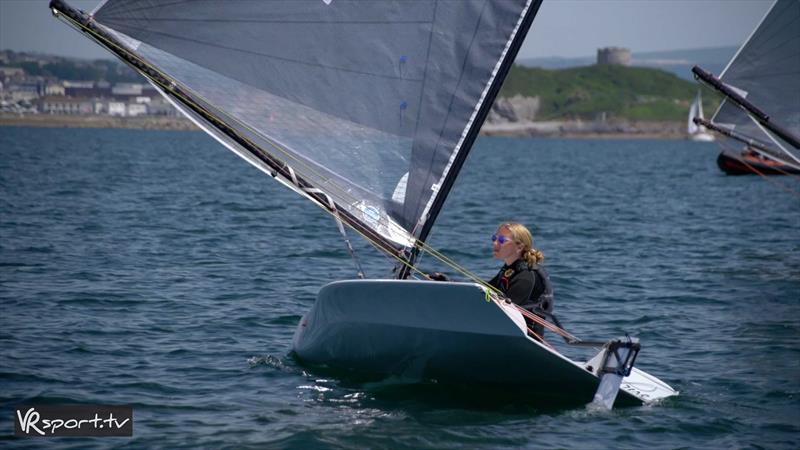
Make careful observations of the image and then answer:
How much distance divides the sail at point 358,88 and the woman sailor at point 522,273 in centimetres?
81

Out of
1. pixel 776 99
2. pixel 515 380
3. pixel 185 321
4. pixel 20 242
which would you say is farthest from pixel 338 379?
pixel 776 99

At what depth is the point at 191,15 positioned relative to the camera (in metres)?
10.6

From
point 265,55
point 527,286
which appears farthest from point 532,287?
point 265,55

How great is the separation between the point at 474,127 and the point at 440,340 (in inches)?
88.8

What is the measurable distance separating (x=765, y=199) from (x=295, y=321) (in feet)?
115

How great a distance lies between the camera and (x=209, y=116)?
10.8m

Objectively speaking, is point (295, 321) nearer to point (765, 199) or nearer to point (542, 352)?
point (542, 352)

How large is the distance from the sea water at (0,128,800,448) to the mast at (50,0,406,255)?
1.89 meters

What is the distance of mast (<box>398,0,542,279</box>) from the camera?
37.2 ft

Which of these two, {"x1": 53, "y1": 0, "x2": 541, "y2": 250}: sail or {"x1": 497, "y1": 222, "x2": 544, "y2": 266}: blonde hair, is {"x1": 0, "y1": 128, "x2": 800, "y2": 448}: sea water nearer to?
{"x1": 497, "y1": 222, "x2": 544, "y2": 266}: blonde hair

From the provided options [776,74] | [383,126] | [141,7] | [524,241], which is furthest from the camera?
[776,74]

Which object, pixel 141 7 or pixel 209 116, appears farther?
pixel 209 116

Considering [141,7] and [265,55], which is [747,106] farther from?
[141,7]

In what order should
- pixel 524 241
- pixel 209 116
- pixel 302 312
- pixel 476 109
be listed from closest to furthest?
pixel 209 116
pixel 476 109
pixel 524 241
pixel 302 312
